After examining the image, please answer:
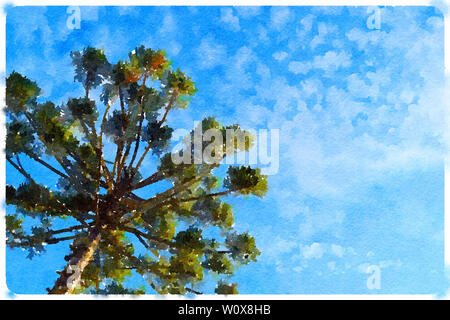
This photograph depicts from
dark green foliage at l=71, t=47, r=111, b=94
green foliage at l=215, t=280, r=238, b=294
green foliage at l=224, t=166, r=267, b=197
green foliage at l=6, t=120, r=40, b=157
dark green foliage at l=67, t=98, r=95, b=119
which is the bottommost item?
green foliage at l=215, t=280, r=238, b=294

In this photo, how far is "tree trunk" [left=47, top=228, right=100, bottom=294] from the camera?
5.73m

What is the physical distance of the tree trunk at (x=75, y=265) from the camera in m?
5.73

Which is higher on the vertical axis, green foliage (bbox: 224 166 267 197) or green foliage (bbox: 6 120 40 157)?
green foliage (bbox: 6 120 40 157)

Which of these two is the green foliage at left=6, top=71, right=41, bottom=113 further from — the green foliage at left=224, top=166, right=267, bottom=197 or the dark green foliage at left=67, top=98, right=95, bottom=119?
the green foliage at left=224, top=166, right=267, bottom=197

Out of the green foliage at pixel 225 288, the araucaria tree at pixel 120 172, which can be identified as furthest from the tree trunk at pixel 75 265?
the green foliage at pixel 225 288

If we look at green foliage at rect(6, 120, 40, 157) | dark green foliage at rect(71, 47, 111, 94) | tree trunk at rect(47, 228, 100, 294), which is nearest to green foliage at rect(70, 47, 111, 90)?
dark green foliage at rect(71, 47, 111, 94)

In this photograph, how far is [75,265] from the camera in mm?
6086

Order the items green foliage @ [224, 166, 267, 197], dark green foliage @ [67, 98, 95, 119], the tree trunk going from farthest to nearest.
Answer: dark green foliage @ [67, 98, 95, 119], green foliage @ [224, 166, 267, 197], the tree trunk

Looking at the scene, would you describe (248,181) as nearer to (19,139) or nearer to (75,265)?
(75,265)

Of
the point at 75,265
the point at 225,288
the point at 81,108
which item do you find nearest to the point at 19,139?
the point at 81,108

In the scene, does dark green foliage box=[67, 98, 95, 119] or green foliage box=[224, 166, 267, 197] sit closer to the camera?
green foliage box=[224, 166, 267, 197]

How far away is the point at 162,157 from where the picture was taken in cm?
799
